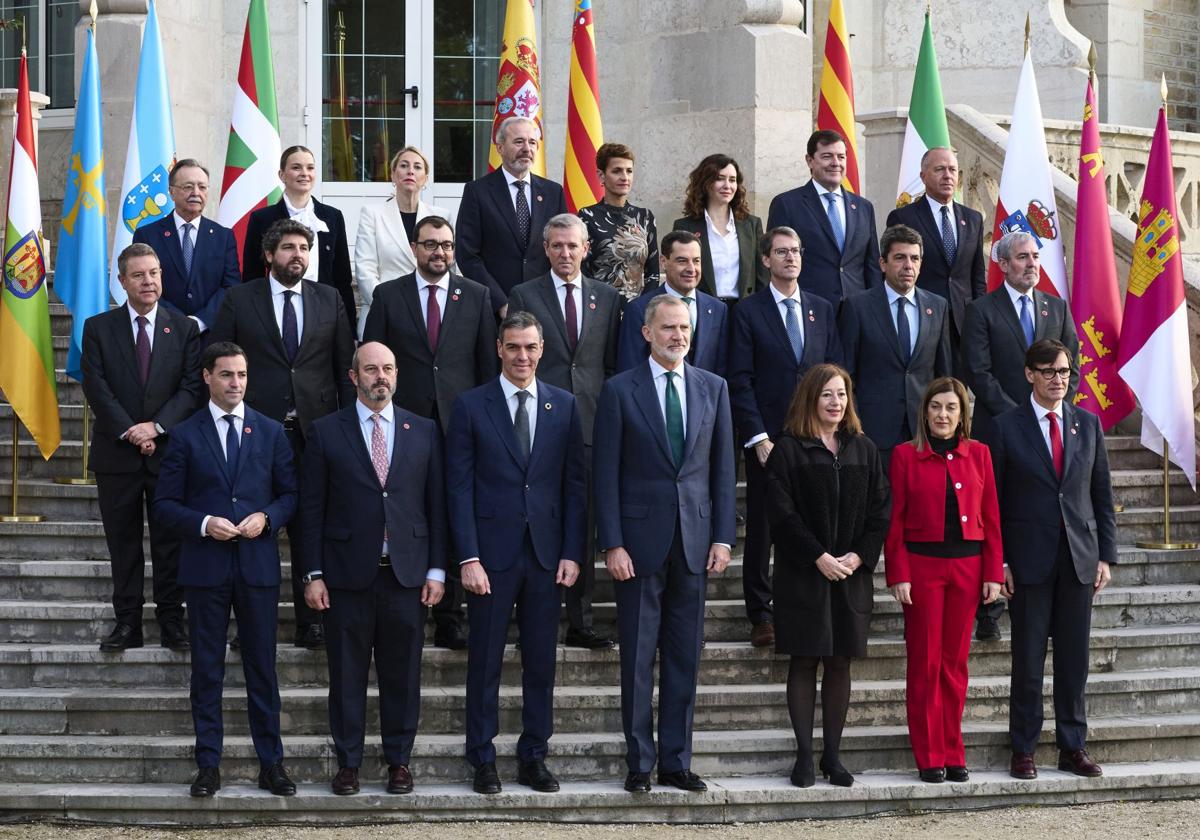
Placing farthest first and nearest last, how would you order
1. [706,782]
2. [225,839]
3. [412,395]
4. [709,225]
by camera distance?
[709,225] < [412,395] < [706,782] < [225,839]

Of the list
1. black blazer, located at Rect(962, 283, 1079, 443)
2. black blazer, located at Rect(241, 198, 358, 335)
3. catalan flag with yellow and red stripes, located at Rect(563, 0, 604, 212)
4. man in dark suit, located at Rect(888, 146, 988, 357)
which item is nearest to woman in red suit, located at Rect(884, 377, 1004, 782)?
black blazer, located at Rect(962, 283, 1079, 443)

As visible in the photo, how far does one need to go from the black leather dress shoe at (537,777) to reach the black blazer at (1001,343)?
8.51 ft

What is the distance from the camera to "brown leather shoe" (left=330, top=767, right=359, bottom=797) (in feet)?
22.9

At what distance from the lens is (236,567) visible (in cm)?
704

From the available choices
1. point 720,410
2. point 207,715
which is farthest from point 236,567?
point 720,410

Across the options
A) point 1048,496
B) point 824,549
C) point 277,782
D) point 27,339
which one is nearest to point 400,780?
point 277,782

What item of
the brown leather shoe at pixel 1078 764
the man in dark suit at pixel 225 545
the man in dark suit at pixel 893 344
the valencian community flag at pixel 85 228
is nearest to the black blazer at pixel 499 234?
the man in dark suit at pixel 893 344

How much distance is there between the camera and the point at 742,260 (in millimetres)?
8539

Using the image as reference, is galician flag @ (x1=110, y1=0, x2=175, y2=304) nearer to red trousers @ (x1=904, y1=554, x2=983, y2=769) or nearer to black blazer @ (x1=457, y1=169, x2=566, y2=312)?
black blazer @ (x1=457, y1=169, x2=566, y2=312)

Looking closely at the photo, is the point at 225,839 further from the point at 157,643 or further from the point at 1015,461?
the point at 1015,461

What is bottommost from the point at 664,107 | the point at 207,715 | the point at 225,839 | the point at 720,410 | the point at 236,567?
the point at 225,839

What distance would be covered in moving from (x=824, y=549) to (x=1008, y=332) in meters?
1.73

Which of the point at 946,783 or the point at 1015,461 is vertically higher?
the point at 1015,461

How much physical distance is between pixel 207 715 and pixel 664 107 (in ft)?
23.4
